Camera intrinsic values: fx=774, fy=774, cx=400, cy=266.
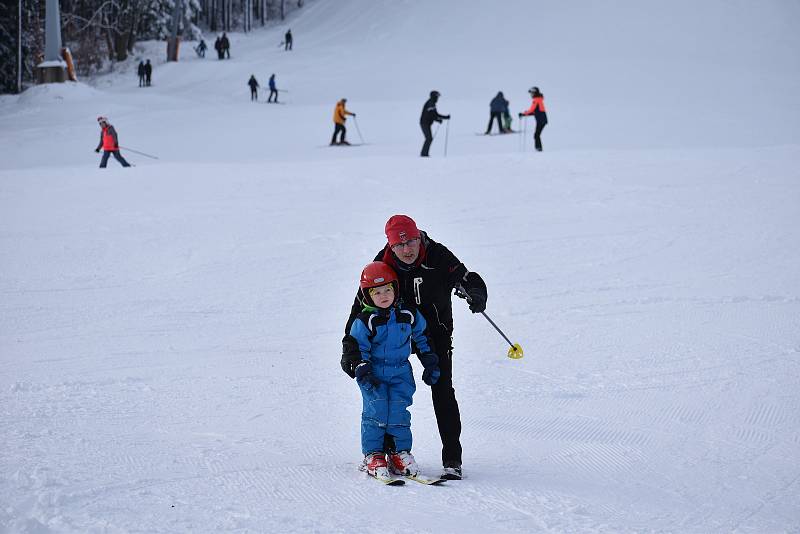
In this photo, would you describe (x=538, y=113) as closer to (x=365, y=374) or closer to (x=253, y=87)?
(x=365, y=374)

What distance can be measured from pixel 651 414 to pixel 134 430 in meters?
3.53

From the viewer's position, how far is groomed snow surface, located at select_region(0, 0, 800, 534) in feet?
12.8

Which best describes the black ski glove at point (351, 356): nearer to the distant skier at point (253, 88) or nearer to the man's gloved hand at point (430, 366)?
the man's gloved hand at point (430, 366)

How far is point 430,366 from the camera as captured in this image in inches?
163

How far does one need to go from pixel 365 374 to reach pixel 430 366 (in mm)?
381

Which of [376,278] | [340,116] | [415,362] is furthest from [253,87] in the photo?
[376,278]

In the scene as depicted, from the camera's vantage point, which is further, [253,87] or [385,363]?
[253,87]

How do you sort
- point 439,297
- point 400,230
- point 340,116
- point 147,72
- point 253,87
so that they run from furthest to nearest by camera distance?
point 147,72 < point 253,87 < point 340,116 < point 439,297 < point 400,230

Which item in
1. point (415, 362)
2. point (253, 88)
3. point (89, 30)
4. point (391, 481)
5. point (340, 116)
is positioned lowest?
point (415, 362)

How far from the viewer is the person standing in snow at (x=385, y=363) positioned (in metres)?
4.00

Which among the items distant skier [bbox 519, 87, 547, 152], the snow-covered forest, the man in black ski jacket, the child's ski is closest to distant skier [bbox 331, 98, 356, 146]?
distant skier [bbox 519, 87, 547, 152]

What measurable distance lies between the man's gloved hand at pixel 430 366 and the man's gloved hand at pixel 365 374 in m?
0.29

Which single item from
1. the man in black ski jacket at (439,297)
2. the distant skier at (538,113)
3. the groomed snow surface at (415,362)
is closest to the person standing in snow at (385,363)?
the man in black ski jacket at (439,297)

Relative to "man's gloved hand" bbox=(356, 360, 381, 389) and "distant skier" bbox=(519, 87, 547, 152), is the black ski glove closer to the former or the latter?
"man's gloved hand" bbox=(356, 360, 381, 389)
